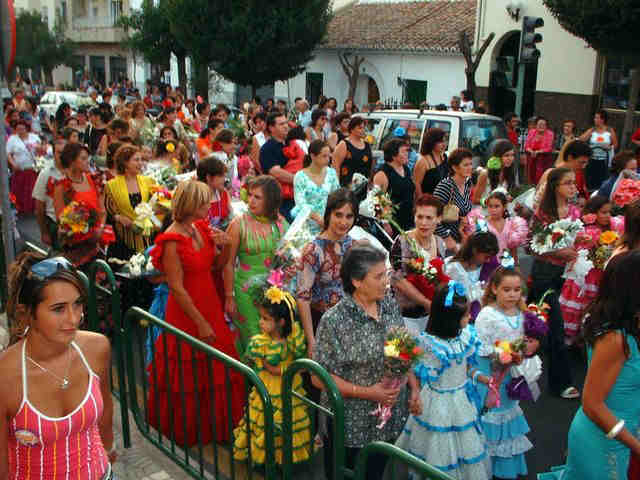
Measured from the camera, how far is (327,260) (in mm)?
4828

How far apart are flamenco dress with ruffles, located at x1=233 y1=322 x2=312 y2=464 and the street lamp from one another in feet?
62.5

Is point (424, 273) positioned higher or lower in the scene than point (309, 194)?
lower

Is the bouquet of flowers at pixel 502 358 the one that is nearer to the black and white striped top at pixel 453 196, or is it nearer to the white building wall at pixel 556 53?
the black and white striped top at pixel 453 196

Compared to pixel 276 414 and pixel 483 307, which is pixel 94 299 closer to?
pixel 276 414

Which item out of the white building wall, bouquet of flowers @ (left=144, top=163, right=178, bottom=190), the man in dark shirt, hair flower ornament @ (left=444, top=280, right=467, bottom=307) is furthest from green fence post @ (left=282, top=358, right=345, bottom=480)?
the white building wall

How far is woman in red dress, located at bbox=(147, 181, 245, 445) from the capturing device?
4.75 metres

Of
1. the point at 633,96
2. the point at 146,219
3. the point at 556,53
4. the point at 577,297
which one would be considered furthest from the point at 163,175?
the point at 556,53

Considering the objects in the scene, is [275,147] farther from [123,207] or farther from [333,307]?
[333,307]

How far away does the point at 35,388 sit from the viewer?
2.79m

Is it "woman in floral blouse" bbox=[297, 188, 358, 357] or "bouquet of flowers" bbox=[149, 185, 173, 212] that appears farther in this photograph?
"bouquet of flowers" bbox=[149, 185, 173, 212]

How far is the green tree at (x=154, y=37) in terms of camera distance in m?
29.4

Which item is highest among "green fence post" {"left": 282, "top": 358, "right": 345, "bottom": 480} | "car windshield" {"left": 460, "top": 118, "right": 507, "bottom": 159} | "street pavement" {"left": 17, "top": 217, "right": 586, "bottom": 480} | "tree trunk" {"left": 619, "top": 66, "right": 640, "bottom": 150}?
"tree trunk" {"left": 619, "top": 66, "right": 640, "bottom": 150}

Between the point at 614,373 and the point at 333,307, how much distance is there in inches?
57.0

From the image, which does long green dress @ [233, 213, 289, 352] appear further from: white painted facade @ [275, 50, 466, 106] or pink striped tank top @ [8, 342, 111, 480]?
white painted facade @ [275, 50, 466, 106]
